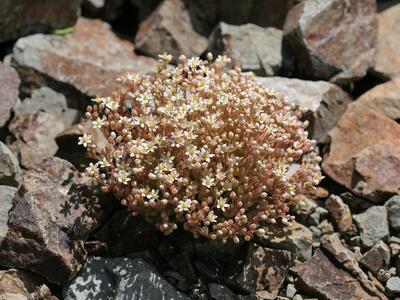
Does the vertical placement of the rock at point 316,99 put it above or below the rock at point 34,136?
above

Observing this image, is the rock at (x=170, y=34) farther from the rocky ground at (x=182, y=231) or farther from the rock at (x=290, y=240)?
the rock at (x=290, y=240)

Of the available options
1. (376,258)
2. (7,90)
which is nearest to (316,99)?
(376,258)

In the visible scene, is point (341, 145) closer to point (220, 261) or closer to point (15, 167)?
point (220, 261)

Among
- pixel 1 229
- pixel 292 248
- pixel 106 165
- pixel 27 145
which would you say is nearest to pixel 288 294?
pixel 292 248

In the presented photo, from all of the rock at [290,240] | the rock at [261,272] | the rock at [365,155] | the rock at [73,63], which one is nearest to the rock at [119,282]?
the rock at [261,272]

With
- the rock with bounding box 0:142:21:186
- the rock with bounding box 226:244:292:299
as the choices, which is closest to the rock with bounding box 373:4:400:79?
the rock with bounding box 226:244:292:299

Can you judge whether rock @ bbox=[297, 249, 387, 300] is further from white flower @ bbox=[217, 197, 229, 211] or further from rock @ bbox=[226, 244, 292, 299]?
white flower @ bbox=[217, 197, 229, 211]

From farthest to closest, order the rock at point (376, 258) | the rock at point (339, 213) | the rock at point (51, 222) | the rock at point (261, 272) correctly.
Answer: the rock at point (339, 213)
the rock at point (376, 258)
the rock at point (261, 272)
the rock at point (51, 222)
